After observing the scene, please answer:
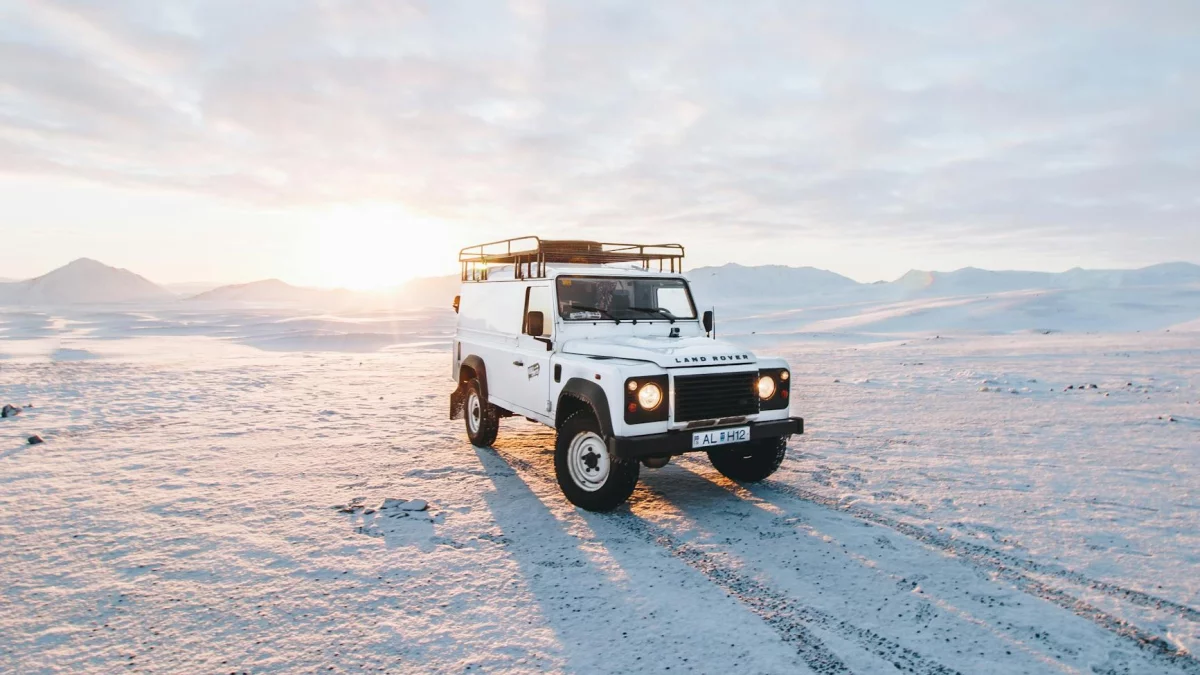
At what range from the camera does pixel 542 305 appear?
24.2 feet

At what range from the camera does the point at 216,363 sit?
1967cm

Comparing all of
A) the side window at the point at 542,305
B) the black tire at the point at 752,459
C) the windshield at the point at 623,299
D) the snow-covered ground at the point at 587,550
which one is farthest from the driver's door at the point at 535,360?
the black tire at the point at 752,459

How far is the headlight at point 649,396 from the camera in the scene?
5.80 metres

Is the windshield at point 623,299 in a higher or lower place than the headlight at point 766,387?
higher

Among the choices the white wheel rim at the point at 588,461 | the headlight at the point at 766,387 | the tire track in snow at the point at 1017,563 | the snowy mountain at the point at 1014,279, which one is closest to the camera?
the tire track in snow at the point at 1017,563

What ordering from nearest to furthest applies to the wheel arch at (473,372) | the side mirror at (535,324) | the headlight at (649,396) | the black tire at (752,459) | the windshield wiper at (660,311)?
the headlight at (649,396) < the black tire at (752,459) < the side mirror at (535,324) < the windshield wiper at (660,311) < the wheel arch at (473,372)

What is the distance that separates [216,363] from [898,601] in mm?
20577

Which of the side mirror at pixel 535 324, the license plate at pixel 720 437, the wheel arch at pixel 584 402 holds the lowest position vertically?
the license plate at pixel 720 437

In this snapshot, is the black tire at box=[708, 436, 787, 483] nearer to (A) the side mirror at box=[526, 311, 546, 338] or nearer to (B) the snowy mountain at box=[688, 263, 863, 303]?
(A) the side mirror at box=[526, 311, 546, 338]

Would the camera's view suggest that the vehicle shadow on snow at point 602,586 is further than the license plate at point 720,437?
No

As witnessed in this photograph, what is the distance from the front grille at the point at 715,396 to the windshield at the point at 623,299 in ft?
5.27

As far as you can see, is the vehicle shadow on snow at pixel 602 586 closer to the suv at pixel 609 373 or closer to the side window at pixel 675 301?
the suv at pixel 609 373

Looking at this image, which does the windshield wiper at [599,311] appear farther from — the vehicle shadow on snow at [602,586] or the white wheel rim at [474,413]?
the white wheel rim at [474,413]

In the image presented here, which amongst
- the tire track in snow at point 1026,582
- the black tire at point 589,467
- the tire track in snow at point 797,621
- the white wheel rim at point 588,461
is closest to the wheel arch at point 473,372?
the black tire at point 589,467
